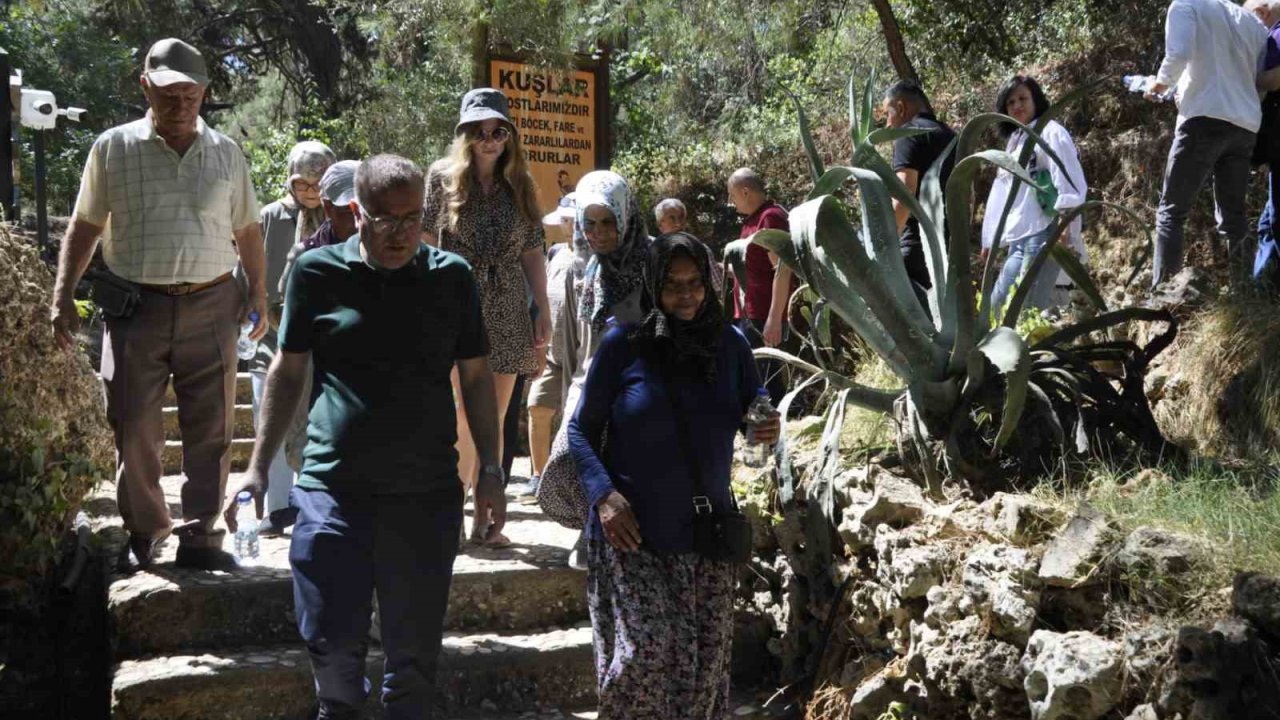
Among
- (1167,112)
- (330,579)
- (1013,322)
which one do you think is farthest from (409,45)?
(330,579)

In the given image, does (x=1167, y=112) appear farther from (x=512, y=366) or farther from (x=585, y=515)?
(x=585, y=515)

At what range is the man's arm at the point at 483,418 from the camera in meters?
3.70

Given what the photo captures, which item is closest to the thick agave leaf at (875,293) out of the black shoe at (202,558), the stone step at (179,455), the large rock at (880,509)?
the large rock at (880,509)

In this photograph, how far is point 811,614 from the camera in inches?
190

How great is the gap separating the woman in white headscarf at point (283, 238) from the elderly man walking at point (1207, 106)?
3.92 metres

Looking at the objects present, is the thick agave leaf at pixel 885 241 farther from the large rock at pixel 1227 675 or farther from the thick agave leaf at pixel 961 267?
the large rock at pixel 1227 675

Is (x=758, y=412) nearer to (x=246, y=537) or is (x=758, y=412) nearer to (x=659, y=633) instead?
(x=659, y=633)

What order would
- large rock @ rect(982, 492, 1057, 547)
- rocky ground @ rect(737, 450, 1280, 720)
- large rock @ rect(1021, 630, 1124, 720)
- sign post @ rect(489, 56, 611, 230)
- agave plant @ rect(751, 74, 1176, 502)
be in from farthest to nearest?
1. sign post @ rect(489, 56, 611, 230)
2. agave plant @ rect(751, 74, 1176, 502)
3. large rock @ rect(982, 492, 1057, 547)
4. large rock @ rect(1021, 630, 1124, 720)
5. rocky ground @ rect(737, 450, 1280, 720)

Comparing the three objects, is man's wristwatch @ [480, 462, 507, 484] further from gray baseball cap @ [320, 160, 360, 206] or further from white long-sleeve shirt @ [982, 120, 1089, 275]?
white long-sleeve shirt @ [982, 120, 1089, 275]

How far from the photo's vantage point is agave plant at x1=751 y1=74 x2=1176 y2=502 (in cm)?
436

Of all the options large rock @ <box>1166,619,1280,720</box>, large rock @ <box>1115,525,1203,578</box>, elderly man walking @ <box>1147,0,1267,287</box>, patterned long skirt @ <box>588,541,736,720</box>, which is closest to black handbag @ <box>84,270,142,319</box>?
patterned long skirt @ <box>588,541,736,720</box>

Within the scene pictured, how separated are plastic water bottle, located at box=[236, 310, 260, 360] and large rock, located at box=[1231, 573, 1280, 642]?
3609 mm

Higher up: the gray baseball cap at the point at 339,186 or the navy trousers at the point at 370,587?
the gray baseball cap at the point at 339,186

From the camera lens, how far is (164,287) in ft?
15.9
